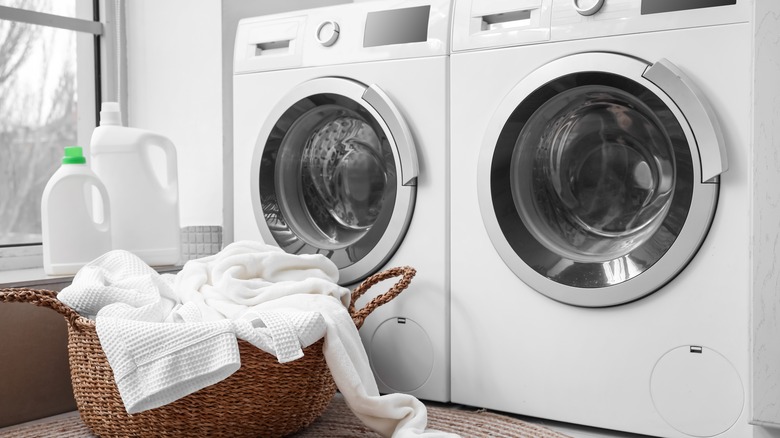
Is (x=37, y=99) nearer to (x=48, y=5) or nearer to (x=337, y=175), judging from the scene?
(x=48, y=5)

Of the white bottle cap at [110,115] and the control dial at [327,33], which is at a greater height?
the control dial at [327,33]

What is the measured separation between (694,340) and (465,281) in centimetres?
52

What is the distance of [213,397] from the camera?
1.45 meters

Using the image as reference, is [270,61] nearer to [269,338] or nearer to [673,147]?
[269,338]

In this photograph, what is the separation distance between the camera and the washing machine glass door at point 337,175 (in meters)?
1.86

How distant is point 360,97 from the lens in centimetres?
189

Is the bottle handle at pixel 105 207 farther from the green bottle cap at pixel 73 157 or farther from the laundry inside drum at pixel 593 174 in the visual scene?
the laundry inside drum at pixel 593 174

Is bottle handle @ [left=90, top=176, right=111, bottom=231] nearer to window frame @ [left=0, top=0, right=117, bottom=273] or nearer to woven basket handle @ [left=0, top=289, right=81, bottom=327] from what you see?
woven basket handle @ [left=0, top=289, right=81, bottom=327]

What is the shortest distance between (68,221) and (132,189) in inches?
8.1

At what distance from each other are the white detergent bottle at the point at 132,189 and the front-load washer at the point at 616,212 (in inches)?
33.2

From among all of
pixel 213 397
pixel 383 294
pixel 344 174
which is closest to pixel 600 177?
pixel 383 294

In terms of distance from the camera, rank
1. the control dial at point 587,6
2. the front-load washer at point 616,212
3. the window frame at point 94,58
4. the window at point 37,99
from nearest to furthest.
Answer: the front-load washer at point 616,212, the control dial at point 587,6, the window at point 37,99, the window frame at point 94,58

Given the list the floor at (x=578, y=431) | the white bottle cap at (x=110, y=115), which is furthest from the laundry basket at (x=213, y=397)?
the white bottle cap at (x=110, y=115)

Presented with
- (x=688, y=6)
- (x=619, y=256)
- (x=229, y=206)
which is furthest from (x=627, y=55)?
(x=229, y=206)
